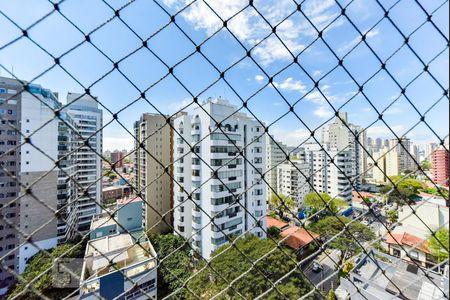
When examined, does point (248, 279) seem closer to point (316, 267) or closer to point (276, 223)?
point (316, 267)

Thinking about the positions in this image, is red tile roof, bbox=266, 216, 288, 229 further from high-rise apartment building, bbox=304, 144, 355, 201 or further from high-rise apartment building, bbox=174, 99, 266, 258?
high-rise apartment building, bbox=304, 144, 355, 201

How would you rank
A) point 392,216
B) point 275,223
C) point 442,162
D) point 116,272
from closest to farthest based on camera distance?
point 442,162 < point 116,272 < point 392,216 < point 275,223

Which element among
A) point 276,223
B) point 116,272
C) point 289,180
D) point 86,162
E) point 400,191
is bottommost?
point 276,223

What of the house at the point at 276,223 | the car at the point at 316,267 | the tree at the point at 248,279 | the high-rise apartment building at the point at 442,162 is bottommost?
the car at the point at 316,267

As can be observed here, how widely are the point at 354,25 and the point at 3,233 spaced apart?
10.7 meters

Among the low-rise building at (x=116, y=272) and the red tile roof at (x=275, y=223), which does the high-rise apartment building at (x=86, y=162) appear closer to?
the low-rise building at (x=116, y=272)

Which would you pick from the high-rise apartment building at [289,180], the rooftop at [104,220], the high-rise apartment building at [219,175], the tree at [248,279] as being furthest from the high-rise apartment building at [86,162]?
the high-rise apartment building at [289,180]

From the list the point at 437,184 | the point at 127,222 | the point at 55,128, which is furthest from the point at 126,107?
the point at 55,128

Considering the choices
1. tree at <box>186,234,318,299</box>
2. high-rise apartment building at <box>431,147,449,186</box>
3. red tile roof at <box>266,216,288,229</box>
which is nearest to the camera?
high-rise apartment building at <box>431,147,449,186</box>

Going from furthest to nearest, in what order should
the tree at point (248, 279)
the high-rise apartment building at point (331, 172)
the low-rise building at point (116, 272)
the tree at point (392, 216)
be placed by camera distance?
the high-rise apartment building at point (331, 172) → the tree at point (392, 216) → the low-rise building at point (116, 272) → the tree at point (248, 279)

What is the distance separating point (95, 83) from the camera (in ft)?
1.88

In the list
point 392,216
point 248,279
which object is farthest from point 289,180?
point 248,279

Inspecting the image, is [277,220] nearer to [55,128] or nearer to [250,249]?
[250,249]

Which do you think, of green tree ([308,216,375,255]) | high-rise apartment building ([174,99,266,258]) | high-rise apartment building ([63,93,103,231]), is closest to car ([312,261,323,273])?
green tree ([308,216,375,255])
